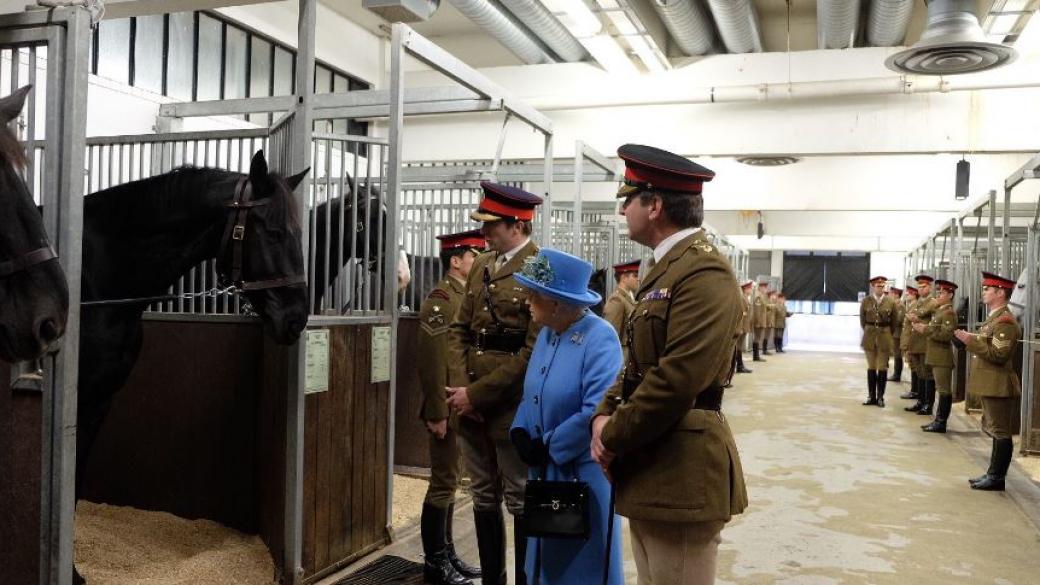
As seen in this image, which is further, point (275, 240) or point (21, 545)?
point (275, 240)

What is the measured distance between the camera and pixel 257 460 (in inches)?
145

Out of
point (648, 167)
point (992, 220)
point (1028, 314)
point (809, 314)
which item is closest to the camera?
point (648, 167)

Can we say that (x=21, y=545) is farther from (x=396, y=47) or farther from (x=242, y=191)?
(x=396, y=47)

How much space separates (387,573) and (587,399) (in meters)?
1.57

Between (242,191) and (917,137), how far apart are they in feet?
24.1

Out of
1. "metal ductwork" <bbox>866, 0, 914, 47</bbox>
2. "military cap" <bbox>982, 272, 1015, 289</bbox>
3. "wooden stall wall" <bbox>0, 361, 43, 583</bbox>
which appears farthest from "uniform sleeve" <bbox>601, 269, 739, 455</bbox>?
"metal ductwork" <bbox>866, 0, 914, 47</bbox>

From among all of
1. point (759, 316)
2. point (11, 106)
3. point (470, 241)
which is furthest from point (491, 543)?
point (759, 316)

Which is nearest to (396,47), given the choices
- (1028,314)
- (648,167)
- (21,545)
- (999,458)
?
(648,167)

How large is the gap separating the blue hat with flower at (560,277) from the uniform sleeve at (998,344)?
4.39 m

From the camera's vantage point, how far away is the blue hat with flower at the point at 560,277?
2.43 m

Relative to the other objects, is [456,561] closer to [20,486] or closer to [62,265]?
[20,486]

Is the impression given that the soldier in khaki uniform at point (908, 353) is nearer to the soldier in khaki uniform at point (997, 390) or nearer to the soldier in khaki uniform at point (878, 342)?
the soldier in khaki uniform at point (878, 342)

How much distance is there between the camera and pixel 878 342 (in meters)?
9.91

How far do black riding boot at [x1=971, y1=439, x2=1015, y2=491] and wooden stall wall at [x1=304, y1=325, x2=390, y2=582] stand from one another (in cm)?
422
